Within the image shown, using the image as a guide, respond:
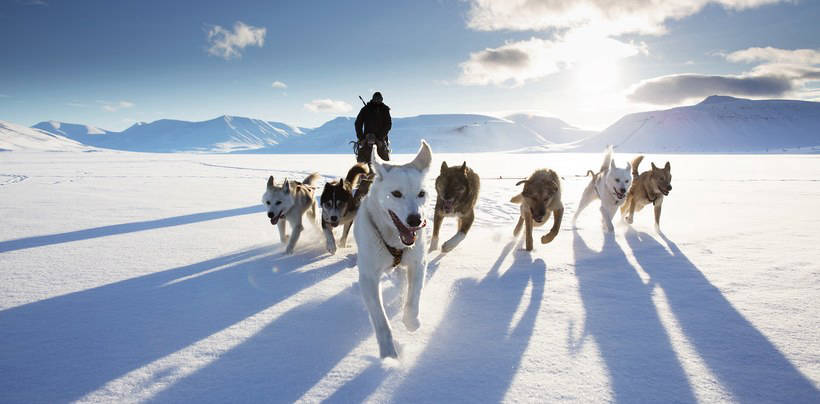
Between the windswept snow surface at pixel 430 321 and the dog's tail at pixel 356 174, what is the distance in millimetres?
1079

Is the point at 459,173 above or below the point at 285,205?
above

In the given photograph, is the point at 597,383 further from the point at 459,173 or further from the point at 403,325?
the point at 459,173

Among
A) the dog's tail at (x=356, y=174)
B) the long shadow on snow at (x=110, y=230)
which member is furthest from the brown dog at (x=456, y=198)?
the long shadow on snow at (x=110, y=230)

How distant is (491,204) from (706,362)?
695cm

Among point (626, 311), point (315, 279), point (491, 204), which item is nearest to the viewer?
point (626, 311)

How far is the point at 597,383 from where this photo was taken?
202 centimetres

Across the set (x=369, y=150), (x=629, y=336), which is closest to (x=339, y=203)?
(x=629, y=336)

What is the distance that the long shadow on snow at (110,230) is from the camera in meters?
4.84

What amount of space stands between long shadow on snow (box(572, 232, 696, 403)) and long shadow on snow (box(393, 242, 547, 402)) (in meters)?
0.44

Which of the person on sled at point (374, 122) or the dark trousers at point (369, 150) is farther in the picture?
the person on sled at point (374, 122)

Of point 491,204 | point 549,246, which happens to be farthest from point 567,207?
point 549,246

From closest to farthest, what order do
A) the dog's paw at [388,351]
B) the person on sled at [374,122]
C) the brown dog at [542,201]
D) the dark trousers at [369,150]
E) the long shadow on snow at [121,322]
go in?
the long shadow on snow at [121,322], the dog's paw at [388,351], the brown dog at [542,201], the dark trousers at [369,150], the person on sled at [374,122]

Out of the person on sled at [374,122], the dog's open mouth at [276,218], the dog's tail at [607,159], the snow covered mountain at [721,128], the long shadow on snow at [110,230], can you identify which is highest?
the snow covered mountain at [721,128]

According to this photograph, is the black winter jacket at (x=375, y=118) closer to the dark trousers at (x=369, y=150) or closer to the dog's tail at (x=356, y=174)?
the dark trousers at (x=369, y=150)
